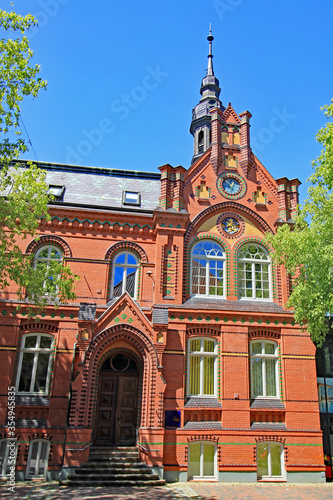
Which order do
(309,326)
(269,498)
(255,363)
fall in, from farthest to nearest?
(255,363) < (309,326) < (269,498)

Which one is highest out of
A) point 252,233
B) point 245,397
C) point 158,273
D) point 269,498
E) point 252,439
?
point 252,233

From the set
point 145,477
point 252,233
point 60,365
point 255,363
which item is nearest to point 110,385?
point 60,365

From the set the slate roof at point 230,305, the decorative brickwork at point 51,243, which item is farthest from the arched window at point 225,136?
the decorative brickwork at point 51,243

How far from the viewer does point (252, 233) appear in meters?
18.9

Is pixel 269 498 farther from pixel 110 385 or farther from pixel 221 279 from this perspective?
pixel 221 279

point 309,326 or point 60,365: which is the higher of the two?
point 309,326

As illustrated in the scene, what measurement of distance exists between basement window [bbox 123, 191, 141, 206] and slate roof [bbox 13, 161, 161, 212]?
16 centimetres

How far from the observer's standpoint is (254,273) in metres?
18.4

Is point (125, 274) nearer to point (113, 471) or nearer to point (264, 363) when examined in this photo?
point (264, 363)

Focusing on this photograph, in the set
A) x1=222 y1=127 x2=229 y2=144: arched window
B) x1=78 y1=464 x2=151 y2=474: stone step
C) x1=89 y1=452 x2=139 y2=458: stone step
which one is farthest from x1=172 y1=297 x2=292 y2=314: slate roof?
x1=222 y1=127 x2=229 y2=144: arched window

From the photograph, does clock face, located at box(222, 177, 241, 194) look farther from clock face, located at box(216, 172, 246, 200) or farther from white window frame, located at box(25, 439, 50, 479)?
white window frame, located at box(25, 439, 50, 479)

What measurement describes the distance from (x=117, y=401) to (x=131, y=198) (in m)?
8.72

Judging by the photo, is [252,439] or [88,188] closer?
[252,439]

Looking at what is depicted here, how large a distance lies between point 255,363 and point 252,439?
9.12 feet
